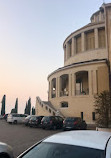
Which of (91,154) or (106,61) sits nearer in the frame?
(91,154)

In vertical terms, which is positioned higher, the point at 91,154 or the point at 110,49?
the point at 110,49

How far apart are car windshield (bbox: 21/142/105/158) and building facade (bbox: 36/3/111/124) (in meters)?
22.7

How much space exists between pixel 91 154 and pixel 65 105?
1076 inches

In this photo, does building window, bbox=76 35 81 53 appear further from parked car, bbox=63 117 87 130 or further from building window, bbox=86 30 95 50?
parked car, bbox=63 117 87 130

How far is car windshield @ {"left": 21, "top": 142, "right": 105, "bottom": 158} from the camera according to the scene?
7.52 ft

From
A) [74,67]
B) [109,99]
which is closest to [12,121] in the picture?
[74,67]

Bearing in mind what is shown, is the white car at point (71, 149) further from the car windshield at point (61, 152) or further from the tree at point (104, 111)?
the tree at point (104, 111)

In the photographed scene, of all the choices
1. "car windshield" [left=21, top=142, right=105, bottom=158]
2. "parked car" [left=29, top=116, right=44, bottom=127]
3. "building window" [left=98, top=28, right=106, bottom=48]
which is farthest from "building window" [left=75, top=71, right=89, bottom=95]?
"car windshield" [left=21, top=142, right=105, bottom=158]

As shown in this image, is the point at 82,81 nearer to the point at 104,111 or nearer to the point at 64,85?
the point at 64,85

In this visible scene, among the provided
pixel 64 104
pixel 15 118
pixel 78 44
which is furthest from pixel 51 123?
pixel 78 44

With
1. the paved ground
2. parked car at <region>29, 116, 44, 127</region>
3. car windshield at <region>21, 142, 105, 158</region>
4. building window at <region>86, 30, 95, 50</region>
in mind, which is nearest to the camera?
car windshield at <region>21, 142, 105, 158</region>

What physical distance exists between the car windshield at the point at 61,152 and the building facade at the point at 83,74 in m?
22.7

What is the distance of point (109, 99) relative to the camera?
52.7 ft

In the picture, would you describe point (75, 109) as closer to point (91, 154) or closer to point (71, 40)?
point (71, 40)
